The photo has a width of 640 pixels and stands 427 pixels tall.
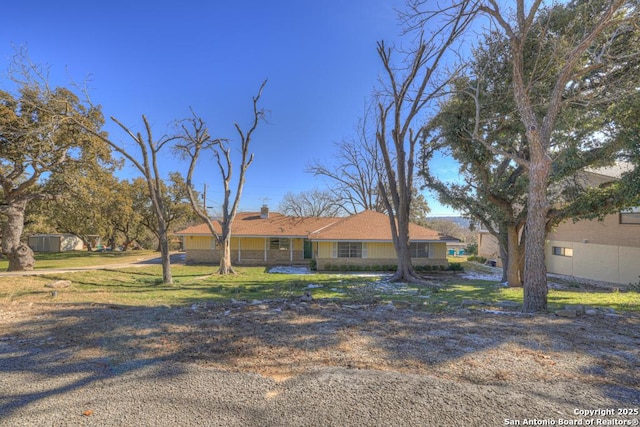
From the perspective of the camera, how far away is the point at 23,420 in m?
2.46

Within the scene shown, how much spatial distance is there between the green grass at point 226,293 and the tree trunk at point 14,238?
9.55ft

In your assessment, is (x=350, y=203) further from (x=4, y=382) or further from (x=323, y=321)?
(x=4, y=382)

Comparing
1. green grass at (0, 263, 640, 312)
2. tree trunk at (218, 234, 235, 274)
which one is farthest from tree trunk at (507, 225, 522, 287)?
tree trunk at (218, 234, 235, 274)

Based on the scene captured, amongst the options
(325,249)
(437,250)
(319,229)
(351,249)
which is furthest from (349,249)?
(437,250)

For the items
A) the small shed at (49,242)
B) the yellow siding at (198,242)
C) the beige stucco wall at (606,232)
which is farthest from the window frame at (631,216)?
the small shed at (49,242)

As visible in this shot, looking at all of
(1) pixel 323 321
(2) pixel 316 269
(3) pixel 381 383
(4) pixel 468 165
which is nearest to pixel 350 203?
(2) pixel 316 269

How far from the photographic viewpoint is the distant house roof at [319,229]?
2123cm

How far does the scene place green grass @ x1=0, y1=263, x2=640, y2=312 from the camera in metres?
8.10

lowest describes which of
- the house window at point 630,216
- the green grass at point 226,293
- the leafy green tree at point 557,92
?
the green grass at point 226,293

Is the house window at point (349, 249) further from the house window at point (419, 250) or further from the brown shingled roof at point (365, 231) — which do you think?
the house window at point (419, 250)

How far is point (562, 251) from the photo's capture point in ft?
70.0

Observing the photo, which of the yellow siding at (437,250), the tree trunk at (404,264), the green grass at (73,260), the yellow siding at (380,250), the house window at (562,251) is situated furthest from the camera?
the yellow siding at (437,250)

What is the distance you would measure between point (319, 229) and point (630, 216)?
60.7 feet

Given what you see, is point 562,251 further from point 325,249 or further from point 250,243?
point 250,243
